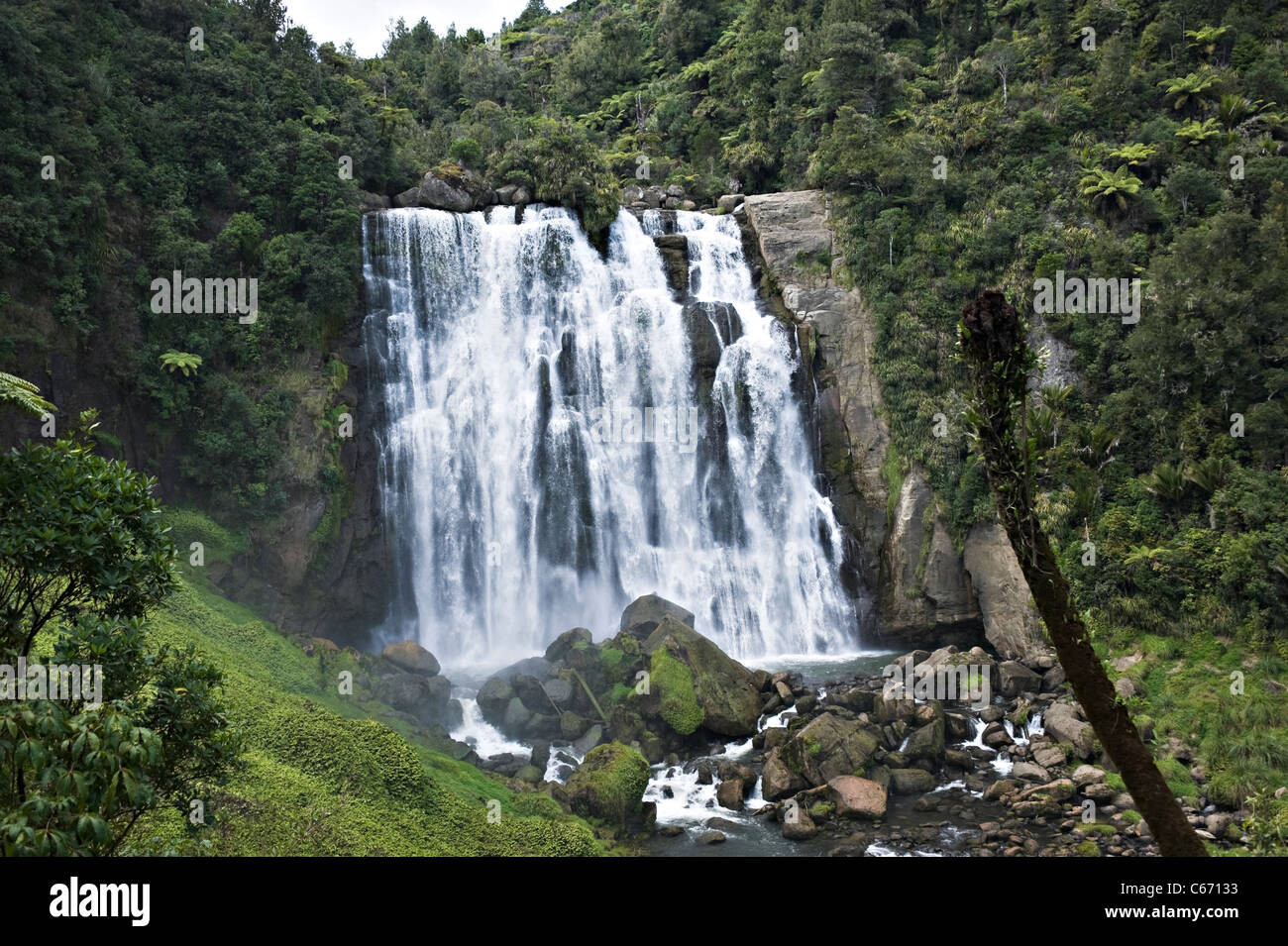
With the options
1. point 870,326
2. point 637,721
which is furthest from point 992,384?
point 870,326

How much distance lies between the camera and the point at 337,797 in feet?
41.9

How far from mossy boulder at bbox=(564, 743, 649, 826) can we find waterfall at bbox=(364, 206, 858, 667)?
1018 cm

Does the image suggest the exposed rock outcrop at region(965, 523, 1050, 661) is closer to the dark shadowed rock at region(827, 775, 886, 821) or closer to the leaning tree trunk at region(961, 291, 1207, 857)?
the dark shadowed rock at region(827, 775, 886, 821)

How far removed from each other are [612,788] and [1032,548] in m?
10.3

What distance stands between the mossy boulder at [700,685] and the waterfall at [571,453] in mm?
5820

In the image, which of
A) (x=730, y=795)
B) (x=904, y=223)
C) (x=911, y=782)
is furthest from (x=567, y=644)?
(x=904, y=223)

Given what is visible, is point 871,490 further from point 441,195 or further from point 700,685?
point 441,195

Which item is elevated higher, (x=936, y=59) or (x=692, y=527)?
(x=936, y=59)

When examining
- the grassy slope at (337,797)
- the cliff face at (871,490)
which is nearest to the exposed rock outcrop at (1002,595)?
the cliff face at (871,490)

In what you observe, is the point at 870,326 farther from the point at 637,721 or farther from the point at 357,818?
the point at 357,818

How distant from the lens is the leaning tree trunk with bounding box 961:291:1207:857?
8352 mm

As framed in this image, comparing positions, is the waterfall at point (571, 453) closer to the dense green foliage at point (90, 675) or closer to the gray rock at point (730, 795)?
the gray rock at point (730, 795)
